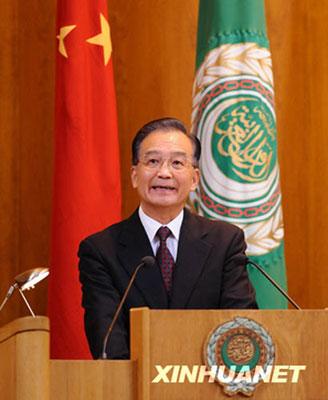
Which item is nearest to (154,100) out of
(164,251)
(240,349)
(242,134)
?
(242,134)

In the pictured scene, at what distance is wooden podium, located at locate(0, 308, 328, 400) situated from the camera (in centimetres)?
231

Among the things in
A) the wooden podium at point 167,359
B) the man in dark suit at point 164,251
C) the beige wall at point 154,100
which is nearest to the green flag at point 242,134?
the beige wall at point 154,100

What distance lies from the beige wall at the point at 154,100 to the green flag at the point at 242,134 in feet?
1.85

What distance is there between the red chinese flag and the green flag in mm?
455

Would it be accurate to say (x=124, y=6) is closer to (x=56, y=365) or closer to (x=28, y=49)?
(x=28, y=49)

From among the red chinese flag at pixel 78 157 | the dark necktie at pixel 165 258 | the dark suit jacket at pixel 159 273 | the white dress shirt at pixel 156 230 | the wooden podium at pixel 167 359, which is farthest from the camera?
the red chinese flag at pixel 78 157

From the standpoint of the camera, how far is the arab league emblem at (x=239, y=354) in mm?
2357

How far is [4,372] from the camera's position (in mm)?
2301

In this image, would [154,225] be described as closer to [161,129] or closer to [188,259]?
[188,259]

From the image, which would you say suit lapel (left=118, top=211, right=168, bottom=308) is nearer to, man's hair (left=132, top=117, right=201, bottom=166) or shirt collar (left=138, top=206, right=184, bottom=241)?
shirt collar (left=138, top=206, right=184, bottom=241)

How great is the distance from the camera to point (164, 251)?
134 inches

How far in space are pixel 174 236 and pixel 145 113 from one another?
1925mm

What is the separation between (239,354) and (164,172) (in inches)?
46.8

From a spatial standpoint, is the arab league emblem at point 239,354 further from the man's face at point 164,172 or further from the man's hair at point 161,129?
the man's hair at point 161,129
